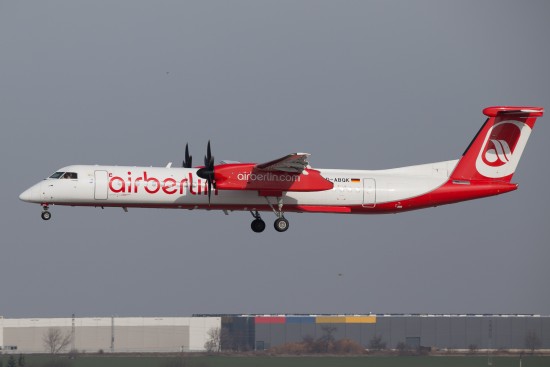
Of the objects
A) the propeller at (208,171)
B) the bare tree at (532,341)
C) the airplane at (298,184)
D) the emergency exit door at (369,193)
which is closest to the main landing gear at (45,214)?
the airplane at (298,184)

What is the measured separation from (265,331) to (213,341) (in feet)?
16.7

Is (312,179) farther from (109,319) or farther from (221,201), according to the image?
(109,319)

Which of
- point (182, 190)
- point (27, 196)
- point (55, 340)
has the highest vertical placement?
point (182, 190)

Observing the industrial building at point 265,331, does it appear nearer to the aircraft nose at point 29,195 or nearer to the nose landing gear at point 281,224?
the nose landing gear at point 281,224

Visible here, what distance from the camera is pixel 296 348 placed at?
66.8m

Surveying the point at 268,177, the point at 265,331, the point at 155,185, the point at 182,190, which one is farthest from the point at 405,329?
the point at 155,185

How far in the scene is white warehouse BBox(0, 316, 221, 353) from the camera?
7088 cm

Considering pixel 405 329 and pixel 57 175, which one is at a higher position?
pixel 57 175

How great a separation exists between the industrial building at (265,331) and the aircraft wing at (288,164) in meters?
25.6

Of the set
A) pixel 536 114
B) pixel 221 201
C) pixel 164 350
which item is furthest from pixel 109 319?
pixel 536 114

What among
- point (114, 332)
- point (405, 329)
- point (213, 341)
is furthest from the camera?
point (405, 329)

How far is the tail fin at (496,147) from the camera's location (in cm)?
4834

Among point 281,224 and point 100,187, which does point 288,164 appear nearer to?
point 281,224

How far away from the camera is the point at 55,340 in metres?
Result: 69.9
